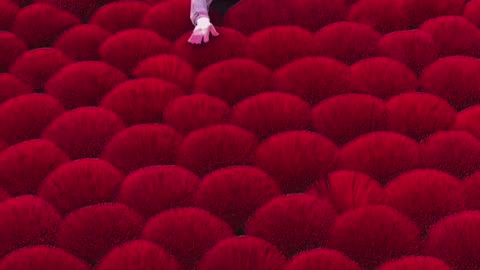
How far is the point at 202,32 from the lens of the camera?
576 mm

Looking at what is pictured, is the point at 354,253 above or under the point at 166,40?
under

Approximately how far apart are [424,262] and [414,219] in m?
0.05

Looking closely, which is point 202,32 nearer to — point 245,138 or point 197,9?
point 197,9

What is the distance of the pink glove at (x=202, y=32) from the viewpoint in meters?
0.58

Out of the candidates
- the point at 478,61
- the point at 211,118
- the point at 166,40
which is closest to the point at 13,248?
the point at 211,118

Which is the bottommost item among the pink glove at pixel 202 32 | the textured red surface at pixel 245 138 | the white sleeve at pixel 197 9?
the textured red surface at pixel 245 138

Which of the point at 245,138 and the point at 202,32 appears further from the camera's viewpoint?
the point at 202,32

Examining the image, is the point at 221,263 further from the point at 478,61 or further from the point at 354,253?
the point at 478,61

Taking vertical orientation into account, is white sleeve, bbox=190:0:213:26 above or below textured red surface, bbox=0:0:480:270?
above

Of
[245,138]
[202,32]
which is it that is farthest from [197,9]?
[245,138]

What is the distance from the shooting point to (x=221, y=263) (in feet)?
1.18

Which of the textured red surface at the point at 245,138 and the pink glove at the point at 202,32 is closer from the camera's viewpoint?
the textured red surface at the point at 245,138

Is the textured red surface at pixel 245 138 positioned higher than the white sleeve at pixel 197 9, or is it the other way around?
the white sleeve at pixel 197 9

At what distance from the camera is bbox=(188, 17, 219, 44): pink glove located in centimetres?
58
